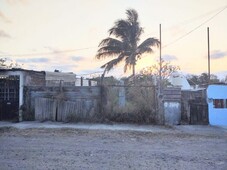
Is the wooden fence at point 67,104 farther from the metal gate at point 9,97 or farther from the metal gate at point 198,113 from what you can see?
the metal gate at point 198,113

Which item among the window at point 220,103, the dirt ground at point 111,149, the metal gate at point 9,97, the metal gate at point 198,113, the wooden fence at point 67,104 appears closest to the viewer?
the dirt ground at point 111,149

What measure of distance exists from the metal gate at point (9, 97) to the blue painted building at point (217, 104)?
1129 centimetres

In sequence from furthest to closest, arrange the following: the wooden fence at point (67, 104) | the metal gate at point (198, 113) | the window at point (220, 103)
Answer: the wooden fence at point (67, 104)
the window at point (220, 103)
the metal gate at point (198, 113)

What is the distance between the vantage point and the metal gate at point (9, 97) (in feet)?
58.1

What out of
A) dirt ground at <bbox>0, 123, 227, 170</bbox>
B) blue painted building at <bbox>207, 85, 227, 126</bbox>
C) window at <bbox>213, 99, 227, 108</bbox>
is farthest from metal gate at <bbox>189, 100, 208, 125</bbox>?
dirt ground at <bbox>0, 123, 227, 170</bbox>

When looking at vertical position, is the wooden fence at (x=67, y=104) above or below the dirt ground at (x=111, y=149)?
above

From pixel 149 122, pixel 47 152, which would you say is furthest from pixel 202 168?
pixel 149 122

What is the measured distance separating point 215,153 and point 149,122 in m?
7.00

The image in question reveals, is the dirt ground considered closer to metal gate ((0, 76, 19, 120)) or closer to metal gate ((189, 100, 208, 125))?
metal gate ((189, 100, 208, 125))

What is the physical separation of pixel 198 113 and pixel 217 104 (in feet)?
3.90

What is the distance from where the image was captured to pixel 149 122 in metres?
15.8

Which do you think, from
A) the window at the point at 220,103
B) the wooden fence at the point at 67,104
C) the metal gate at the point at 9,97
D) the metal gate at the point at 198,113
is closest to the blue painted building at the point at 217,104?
the window at the point at 220,103

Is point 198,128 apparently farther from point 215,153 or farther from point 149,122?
point 215,153

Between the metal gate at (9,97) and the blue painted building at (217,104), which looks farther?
the metal gate at (9,97)
